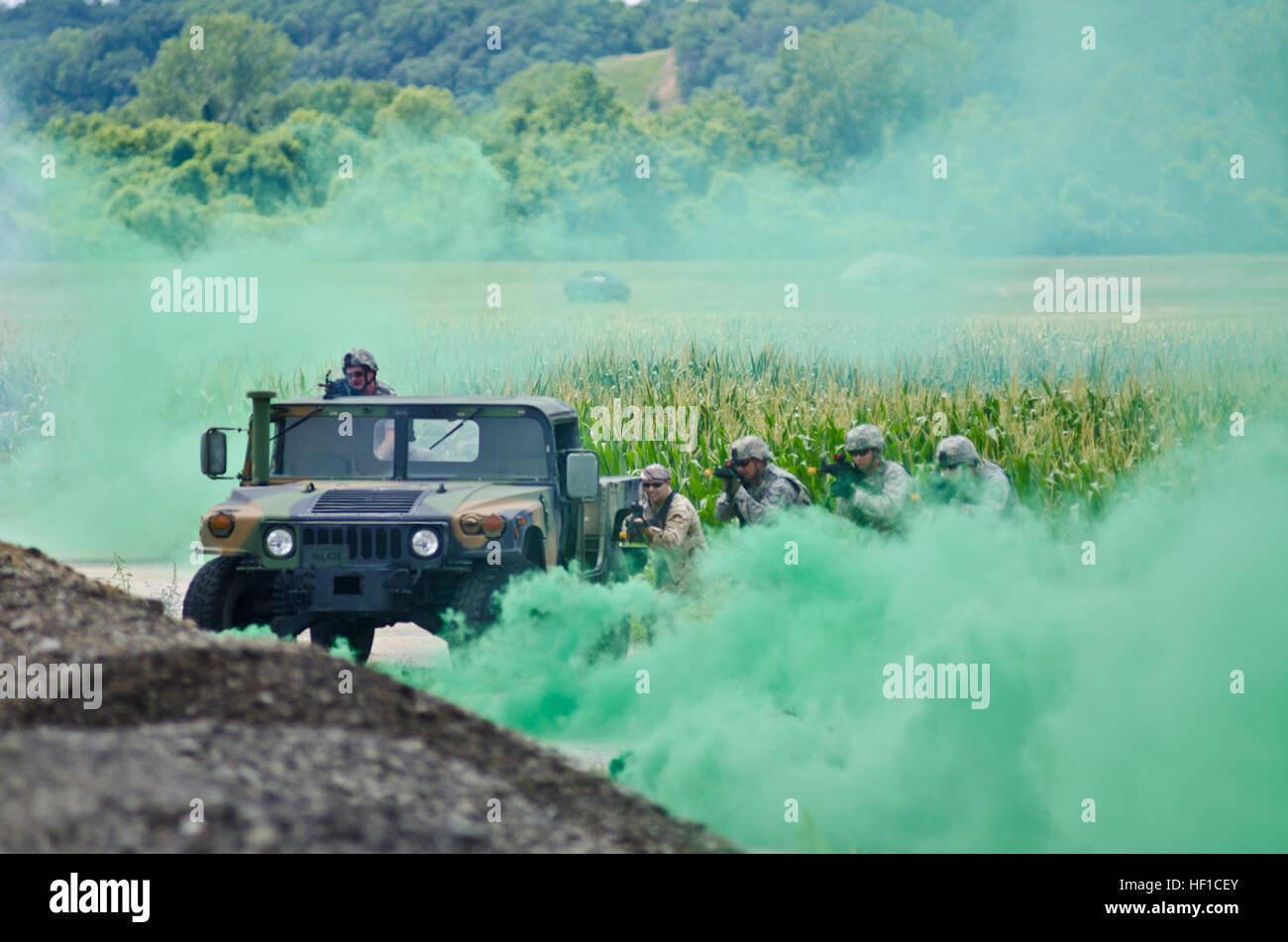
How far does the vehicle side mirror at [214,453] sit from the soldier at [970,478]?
16.8ft

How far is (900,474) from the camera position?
1320 cm

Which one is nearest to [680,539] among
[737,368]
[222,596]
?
[222,596]

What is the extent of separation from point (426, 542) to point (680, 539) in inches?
89.8

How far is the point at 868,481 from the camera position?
13266mm

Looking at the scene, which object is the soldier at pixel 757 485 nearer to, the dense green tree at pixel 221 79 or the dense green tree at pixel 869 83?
the dense green tree at pixel 869 83

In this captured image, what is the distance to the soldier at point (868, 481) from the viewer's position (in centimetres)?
1303

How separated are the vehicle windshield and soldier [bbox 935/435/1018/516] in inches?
129

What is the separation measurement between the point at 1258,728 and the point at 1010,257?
61473 mm

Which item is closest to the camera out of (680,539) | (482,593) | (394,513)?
(482,593)

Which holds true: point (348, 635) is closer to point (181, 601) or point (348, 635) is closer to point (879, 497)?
point (181, 601)

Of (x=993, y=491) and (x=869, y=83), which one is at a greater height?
(x=869, y=83)

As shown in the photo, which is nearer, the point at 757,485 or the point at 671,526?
the point at 671,526

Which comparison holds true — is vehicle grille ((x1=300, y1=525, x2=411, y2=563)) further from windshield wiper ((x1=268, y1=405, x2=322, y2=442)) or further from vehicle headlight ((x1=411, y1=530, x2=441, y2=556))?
windshield wiper ((x1=268, y1=405, x2=322, y2=442))

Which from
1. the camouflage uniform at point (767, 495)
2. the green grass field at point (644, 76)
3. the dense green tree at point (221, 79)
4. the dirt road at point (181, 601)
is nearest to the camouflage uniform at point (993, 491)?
the camouflage uniform at point (767, 495)
